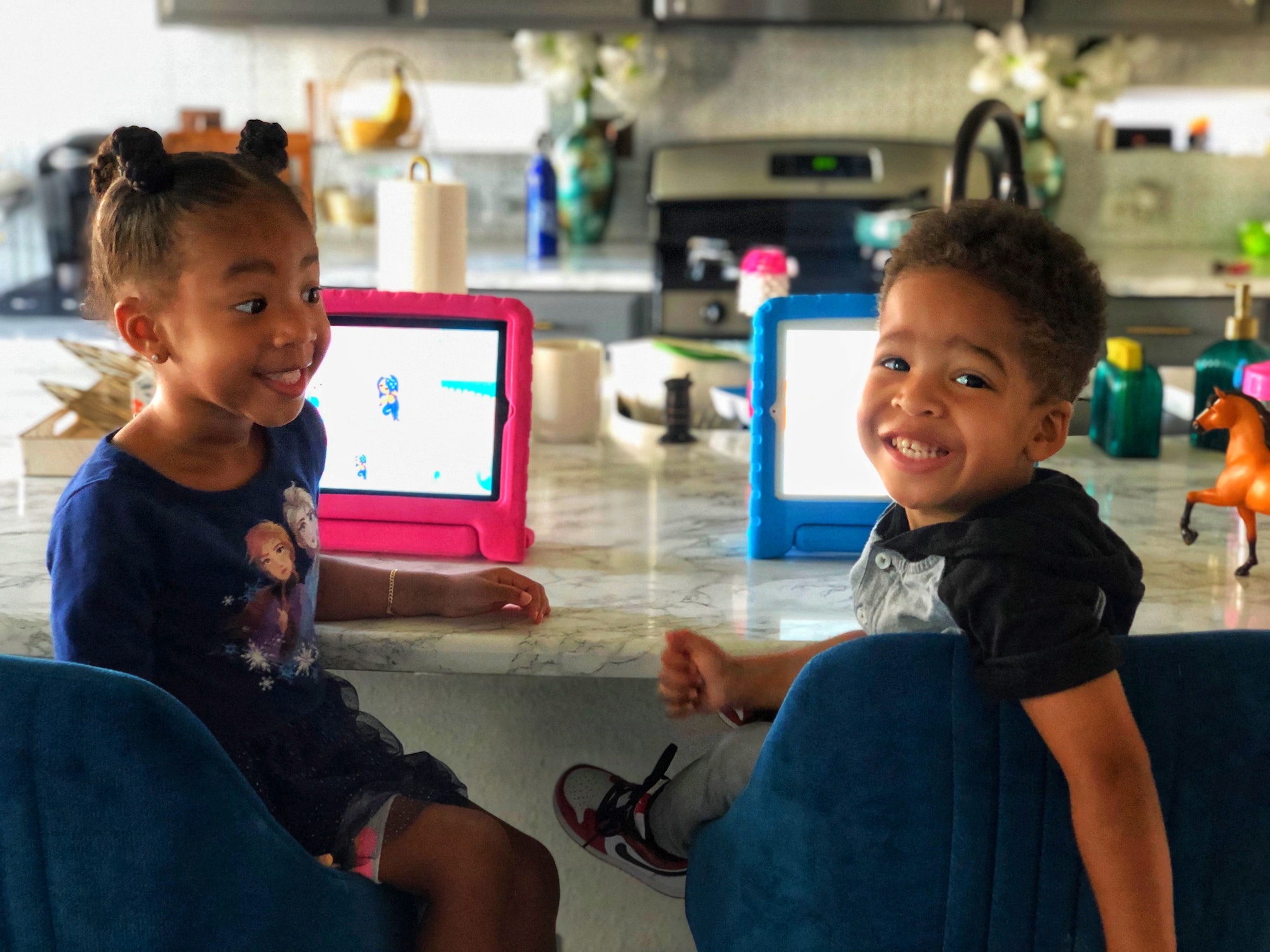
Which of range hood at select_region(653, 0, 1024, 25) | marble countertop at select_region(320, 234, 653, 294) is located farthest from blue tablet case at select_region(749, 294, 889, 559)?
range hood at select_region(653, 0, 1024, 25)

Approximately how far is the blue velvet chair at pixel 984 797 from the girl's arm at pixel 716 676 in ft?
0.73

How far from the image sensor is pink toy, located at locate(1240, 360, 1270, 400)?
138 centimetres

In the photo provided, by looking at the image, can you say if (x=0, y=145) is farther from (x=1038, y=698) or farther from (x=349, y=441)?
(x=1038, y=698)

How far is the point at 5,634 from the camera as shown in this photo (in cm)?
115

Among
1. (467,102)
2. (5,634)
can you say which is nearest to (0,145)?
(467,102)

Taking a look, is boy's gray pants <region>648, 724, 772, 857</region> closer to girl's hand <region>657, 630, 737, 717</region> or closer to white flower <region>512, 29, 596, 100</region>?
girl's hand <region>657, 630, 737, 717</region>

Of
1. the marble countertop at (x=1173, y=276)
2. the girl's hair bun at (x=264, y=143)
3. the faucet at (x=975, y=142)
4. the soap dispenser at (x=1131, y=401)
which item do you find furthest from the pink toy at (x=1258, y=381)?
the marble countertop at (x=1173, y=276)

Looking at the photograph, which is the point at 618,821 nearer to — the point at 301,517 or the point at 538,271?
the point at 301,517

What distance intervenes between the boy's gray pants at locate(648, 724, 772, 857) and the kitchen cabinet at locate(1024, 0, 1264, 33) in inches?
111

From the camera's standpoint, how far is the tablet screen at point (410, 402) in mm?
1345

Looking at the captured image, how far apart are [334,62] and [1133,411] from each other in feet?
9.46

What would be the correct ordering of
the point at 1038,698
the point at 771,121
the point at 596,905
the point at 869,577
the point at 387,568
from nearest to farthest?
the point at 1038,698 < the point at 869,577 < the point at 387,568 < the point at 596,905 < the point at 771,121

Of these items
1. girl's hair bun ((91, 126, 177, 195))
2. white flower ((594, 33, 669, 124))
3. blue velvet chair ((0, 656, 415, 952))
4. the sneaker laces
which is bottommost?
the sneaker laces

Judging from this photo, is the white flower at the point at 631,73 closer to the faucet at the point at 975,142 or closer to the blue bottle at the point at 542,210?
the blue bottle at the point at 542,210
